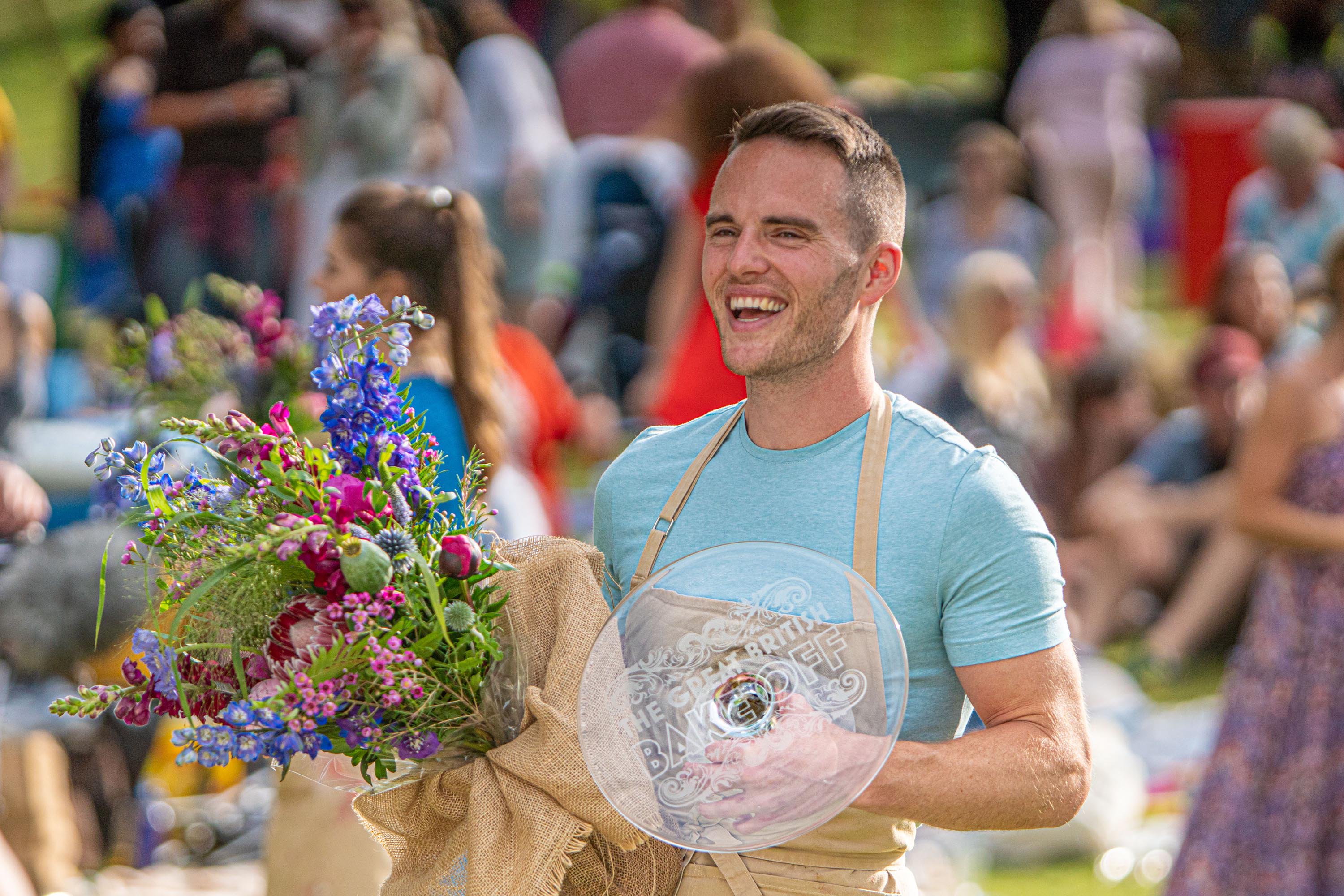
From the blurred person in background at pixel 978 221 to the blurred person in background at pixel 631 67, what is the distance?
5.54 feet

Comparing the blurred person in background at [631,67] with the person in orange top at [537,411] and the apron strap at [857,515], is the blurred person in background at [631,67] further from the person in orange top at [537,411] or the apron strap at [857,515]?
the apron strap at [857,515]

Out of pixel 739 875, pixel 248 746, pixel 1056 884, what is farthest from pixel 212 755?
pixel 1056 884

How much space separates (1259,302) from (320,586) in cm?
604

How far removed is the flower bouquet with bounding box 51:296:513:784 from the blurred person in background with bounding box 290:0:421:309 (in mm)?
4713

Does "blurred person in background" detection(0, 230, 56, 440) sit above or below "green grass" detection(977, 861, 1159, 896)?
above

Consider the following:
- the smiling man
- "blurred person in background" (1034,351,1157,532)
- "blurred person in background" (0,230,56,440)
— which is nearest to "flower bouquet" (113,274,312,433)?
"blurred person in background" (0,230,56,440)

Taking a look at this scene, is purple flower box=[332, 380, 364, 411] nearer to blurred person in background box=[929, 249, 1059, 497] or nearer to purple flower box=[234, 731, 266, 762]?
purple flower box=[234, 731, 266, 762]

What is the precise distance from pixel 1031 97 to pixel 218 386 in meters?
7.02

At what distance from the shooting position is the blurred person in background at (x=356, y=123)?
615 cm

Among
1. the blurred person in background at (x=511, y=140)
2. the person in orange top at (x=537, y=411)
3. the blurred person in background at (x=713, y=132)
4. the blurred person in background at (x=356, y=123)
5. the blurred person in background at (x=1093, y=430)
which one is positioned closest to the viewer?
the blurred person in background at (x=713, y=132)

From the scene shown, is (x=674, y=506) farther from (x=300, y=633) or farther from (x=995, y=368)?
(x=995, y=368)

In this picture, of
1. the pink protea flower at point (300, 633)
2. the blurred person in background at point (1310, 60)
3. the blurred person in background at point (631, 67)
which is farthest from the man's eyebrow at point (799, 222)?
the blurred person in background at point (1310, 60)

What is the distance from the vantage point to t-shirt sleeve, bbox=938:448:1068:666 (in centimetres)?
159

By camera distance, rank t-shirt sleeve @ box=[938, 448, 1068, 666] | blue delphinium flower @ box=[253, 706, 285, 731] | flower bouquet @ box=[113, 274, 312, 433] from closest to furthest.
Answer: blue delphinium flower @ box=[253, 706, 285, 731] → t-shirt sleeve @ box=[938, 448, 1068, 666] → flower bouquet @ box=[113, 274, 312, 433]
